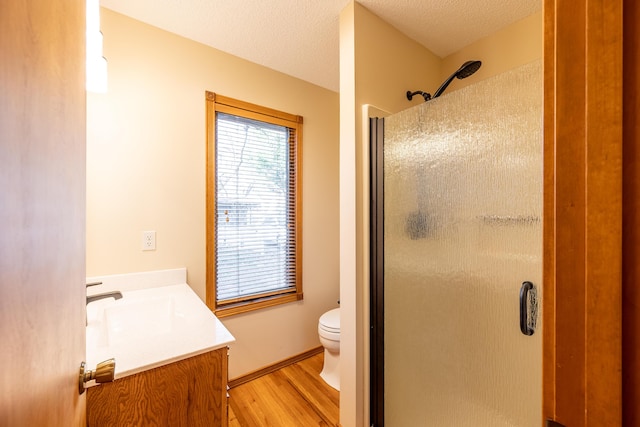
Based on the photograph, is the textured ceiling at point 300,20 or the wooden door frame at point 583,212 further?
the textured ceiling at point 300,20

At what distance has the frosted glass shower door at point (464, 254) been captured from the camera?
3.00 ft

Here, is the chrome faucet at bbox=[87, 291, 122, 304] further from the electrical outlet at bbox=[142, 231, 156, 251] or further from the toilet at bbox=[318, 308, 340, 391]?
the toilet at bbox=[318, 308, 340, 391]

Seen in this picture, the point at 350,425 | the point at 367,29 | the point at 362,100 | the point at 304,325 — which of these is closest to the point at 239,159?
the point at 362,100

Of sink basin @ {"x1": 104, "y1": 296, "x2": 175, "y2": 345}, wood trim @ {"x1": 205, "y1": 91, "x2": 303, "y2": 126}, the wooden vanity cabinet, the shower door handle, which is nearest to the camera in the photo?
the wooden vanity cabinet

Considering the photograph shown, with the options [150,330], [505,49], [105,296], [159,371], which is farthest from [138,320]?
[505,49]

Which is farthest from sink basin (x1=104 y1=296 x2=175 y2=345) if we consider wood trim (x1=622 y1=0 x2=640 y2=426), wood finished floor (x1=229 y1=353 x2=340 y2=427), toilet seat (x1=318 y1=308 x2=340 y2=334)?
wood trim (x1=622 y1=0 x2=640 y2=426)

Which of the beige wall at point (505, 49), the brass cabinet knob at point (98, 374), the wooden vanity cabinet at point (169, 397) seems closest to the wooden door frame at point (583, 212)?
the brass cabinet knob at point (98, 374)

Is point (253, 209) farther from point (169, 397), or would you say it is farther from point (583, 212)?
point (583, 212)

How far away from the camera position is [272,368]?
6.64ft

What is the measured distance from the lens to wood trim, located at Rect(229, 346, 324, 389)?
187 centimetres

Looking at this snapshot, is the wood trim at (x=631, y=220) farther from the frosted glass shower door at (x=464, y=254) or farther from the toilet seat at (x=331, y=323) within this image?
the toilet seat at (x=331, y=323)

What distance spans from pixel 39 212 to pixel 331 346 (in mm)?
1809

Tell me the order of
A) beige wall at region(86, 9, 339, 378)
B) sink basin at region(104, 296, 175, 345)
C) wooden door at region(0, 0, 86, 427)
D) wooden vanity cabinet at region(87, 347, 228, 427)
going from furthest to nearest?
beige wall at region(86, 9, 339, 378)
sink basin at region(104, 296, 175, 345)
wooden vanity cabinet at region(87, 347, 228, 427)
wooden door at region(0, 0, 86, 427)

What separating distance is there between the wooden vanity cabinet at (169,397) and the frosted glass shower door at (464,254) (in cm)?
87
